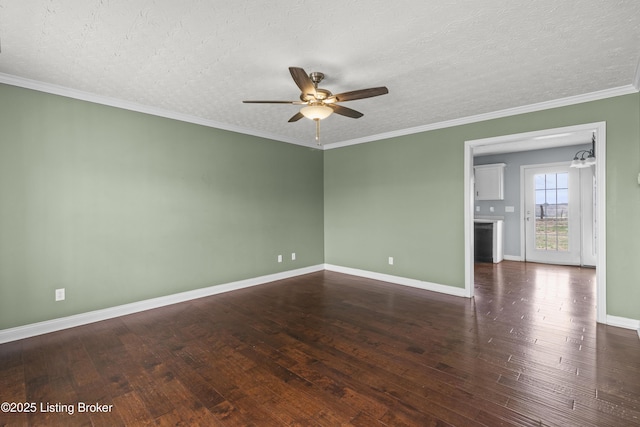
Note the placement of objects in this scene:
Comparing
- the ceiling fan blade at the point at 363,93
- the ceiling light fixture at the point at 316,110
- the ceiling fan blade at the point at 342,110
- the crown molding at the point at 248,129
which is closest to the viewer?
the ceiling fan blade at the point at 363,93

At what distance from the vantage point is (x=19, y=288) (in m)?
2.93

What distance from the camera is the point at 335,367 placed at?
2.40 m

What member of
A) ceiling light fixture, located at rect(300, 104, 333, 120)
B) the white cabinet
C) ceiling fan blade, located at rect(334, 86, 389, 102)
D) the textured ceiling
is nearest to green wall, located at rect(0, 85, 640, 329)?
the textured ceiling

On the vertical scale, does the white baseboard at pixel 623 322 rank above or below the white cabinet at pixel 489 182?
below

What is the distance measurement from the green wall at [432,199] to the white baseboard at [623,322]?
0.05 metres

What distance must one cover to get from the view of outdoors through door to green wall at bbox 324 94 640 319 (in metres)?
3.64

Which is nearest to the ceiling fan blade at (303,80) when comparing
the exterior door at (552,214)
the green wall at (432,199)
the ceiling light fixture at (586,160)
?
the green wall at (432,199)

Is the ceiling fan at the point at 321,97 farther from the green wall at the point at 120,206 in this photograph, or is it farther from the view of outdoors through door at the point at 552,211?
the view of outdoors through door at the point at 552,211

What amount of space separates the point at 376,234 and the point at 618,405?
359 centimetres

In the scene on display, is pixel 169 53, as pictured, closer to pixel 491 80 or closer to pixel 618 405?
pixel 491 80

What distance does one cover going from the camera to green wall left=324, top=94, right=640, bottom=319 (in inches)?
125

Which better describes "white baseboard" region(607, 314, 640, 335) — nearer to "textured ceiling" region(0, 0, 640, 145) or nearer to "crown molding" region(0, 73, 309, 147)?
"textured ceiling" region(0, 0, 640, 145)

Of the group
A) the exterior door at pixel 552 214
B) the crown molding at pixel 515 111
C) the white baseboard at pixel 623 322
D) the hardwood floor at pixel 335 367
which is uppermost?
the crown molding at pixel 515 111

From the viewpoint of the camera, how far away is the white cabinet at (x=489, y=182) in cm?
691
